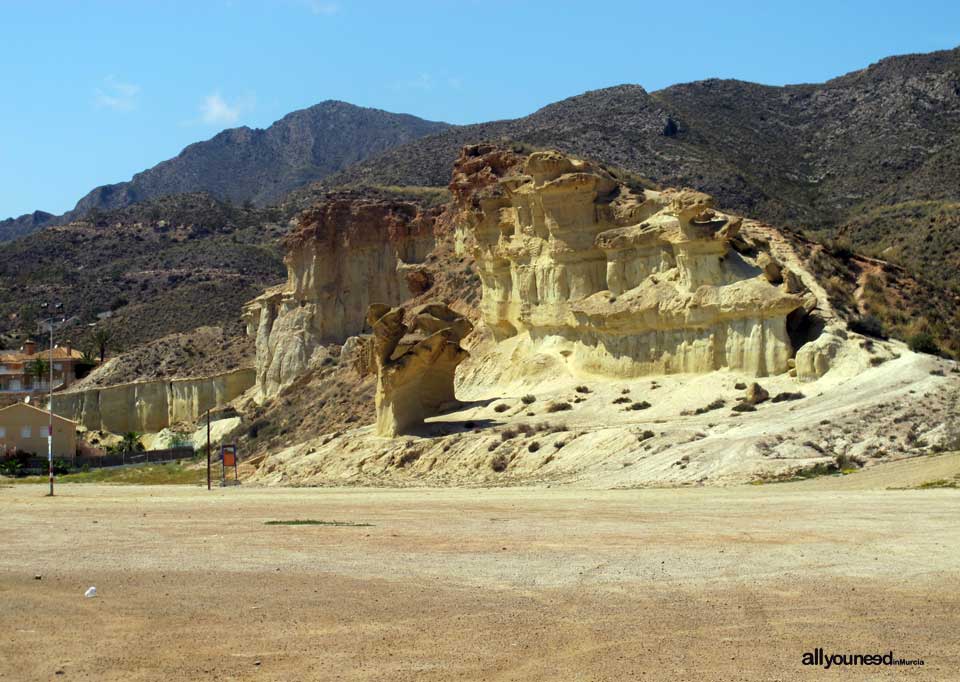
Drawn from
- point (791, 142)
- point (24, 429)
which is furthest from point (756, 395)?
point (791, 142)

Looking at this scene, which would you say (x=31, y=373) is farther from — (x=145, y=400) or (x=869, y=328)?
(x=869, y=328)

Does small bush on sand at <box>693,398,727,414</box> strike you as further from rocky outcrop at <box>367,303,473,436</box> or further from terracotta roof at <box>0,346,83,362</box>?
terracotta roof at <box>0,346,83,362</box>

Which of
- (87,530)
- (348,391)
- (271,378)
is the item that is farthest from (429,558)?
(271,378)

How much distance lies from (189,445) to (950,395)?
46.4 meters

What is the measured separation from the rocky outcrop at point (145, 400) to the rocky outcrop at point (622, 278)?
27793mm

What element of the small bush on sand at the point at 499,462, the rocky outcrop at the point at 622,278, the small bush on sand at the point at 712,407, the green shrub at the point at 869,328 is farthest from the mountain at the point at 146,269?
the green shrub at the point at 869,328

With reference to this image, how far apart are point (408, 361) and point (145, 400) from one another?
39.3m

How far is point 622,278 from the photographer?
49.0 m

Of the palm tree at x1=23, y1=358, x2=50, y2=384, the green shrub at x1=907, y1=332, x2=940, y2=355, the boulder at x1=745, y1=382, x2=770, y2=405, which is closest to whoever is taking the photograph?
the boulder at x1=745, y1=382, x2=770, y2=405

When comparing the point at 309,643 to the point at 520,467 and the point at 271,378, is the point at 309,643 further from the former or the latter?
the point at 271,378

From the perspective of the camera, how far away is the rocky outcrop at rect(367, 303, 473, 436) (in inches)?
1811

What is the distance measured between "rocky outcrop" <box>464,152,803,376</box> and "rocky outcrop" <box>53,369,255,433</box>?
27793 mm

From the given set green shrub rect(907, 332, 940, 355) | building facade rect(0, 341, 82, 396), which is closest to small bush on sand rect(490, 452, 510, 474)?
green shrub rect(907, 332, 940, 355)

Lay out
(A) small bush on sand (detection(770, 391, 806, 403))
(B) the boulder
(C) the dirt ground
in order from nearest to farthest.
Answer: (C) the dirt ground < (A) small bush on sand (detection(770, 391, 806, 403)) < (B) the boulder
